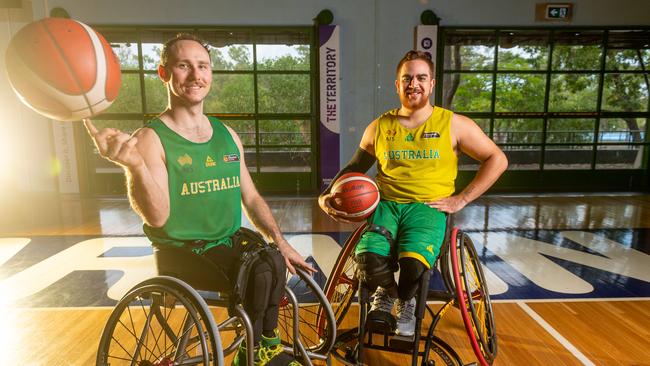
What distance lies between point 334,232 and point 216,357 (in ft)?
11.0

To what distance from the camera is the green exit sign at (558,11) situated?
259 inches

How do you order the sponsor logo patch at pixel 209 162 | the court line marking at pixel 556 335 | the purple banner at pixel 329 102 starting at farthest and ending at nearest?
1. the purple banner at pixel 329 102
2. the court line marking at pixel 556 335
3. the sponsor logo patch at pixel 209 162

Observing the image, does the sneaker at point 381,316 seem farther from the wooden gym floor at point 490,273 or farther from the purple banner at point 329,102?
the purple banner at point 329,102

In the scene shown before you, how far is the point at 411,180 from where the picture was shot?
2.13 meters

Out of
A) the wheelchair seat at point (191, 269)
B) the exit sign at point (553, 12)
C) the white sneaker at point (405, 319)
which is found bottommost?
the white sneaker at point (405, 319)

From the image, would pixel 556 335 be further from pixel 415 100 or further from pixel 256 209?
pixel 256 209

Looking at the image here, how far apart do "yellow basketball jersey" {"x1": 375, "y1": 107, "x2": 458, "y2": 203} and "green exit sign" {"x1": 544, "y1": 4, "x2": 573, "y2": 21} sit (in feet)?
18.8

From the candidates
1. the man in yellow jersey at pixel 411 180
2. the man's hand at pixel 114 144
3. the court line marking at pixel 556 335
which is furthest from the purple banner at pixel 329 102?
the man's hand at pixel 114 144

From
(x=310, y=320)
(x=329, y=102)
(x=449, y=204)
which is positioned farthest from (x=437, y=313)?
(x=329, y=102)

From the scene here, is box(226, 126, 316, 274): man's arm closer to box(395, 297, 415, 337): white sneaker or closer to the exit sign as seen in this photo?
box(395, 297, 415, 337): white sneaker

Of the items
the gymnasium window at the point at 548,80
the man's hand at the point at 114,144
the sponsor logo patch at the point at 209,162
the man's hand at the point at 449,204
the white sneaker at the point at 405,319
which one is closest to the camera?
the man's hand at the point at 114,144

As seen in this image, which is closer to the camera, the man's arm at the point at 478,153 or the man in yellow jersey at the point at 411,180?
the man in yellow jersey at the point at 411,180

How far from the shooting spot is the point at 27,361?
224 centimetres

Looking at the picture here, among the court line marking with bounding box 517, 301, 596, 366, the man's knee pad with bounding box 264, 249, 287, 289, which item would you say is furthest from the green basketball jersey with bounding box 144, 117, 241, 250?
the court line marking with bounding box 517, 301, 596, 366
